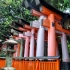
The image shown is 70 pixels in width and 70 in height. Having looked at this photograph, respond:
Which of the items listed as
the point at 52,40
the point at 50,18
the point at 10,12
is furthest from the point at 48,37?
the point at 10,12

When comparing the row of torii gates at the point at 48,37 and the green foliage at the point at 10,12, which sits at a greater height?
the green foliage at the point at 10,12

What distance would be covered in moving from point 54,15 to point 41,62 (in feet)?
10.3

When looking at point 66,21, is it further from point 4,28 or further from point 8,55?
point 4,28

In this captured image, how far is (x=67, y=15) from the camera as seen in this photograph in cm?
862

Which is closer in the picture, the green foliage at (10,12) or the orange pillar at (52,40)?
the orange pillar at (52,40)

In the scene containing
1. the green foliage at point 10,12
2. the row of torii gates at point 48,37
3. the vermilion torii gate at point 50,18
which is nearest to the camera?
the row of torii gates at point 48,37

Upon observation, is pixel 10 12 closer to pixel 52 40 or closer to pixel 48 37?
pixel 48 37

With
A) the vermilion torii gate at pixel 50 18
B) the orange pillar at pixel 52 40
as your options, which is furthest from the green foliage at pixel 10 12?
the orange pillar at pixel 52 40

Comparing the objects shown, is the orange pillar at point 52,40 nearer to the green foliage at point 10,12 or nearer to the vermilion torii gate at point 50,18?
the vermilion torii gate at point 50,18

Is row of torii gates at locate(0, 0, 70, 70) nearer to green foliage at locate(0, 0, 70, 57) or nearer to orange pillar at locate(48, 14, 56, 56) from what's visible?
orange pillar at locate(48, 14, 56, 56)

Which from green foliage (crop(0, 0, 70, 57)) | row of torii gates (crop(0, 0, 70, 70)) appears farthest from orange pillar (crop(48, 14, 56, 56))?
green foliage (crop(0, 0, 70, 57))

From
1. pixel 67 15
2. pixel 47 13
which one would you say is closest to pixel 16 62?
pixel 47 13

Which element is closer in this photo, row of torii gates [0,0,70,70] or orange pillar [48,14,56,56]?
row of torii gates [0,0,70,70]

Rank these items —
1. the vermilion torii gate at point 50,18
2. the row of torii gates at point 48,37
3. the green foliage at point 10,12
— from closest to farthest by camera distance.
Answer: the row of torii gates at point 48,37, the vermilion torii gate at point 50,18, the green foliage at point 10,12
